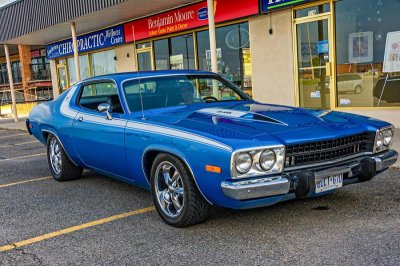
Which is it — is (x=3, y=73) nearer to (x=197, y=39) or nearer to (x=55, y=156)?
(x=197, y=39)

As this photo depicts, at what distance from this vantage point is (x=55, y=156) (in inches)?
253

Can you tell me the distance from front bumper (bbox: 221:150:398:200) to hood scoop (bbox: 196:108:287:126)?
0.55m

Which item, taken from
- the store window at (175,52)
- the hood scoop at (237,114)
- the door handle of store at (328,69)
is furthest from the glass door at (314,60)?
the hood scoop at (237,114)

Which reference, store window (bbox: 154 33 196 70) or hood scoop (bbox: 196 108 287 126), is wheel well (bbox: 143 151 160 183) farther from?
store window (bbox: 154 33 196 70)

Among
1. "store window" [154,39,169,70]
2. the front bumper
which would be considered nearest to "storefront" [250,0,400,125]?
"store window" [154,39,169,70]

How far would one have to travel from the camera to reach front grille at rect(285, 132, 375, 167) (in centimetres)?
366

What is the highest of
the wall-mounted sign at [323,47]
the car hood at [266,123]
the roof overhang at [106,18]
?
the roof overhang at [106,18]

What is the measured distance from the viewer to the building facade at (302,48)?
904 centimetres

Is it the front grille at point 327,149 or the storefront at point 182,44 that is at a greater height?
the storefront at point 182,44

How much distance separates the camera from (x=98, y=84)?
227 inches

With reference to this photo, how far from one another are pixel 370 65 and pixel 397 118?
50.1 inches

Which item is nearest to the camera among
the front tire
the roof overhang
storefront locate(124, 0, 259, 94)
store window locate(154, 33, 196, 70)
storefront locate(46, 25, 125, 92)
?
the front tire

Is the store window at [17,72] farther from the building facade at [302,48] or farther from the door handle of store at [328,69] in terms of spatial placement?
the door handle of store at [328,69]

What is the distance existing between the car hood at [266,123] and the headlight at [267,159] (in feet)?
0.29
